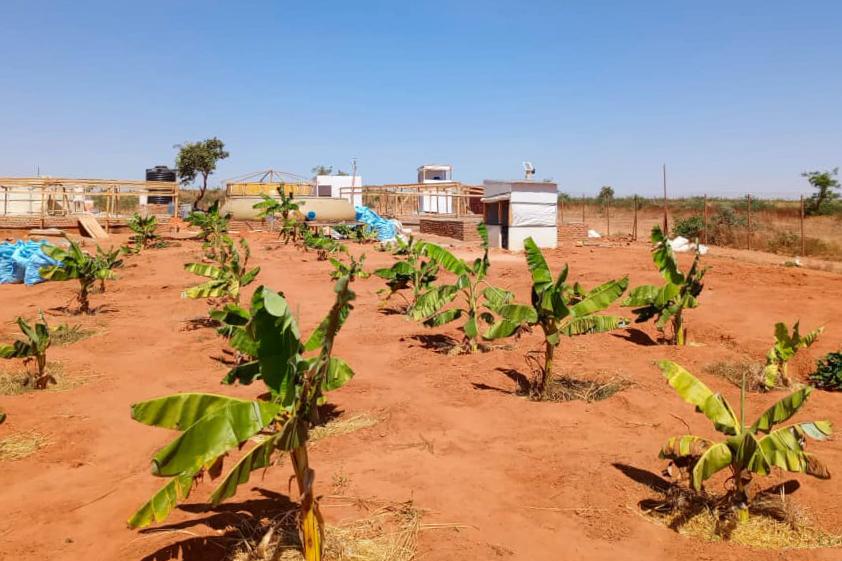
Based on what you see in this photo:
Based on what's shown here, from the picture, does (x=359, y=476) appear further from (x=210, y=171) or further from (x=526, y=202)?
(x=210, y=171)

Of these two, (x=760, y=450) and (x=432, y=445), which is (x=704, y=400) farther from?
(x=432, y=445)

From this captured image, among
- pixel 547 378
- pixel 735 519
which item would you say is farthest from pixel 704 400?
pixel 547 378

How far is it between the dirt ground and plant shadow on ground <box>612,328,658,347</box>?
51mm

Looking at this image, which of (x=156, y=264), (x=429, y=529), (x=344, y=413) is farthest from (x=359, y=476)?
(x=156, y=264)

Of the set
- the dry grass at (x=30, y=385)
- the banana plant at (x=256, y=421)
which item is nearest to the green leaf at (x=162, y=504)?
the banana plant at (x=256, y=421)

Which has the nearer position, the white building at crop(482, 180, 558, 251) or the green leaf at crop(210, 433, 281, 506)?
the green leaf at crop(210, 433, 281, 506)

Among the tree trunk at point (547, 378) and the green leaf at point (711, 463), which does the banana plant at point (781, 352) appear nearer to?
the tree trunk at point (547, 378)

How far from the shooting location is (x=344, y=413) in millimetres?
6113

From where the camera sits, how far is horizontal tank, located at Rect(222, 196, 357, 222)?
29.1 m

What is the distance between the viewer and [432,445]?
209 inches

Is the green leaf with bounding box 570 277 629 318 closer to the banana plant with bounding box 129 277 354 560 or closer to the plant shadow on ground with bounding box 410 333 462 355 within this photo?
the plant shadow on ground with bounding box 410 333 462 355

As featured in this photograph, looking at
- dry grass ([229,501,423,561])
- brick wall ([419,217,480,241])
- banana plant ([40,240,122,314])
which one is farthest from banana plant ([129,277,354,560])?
brick wall ([419,217,480,241])

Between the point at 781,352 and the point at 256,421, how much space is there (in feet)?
20.1

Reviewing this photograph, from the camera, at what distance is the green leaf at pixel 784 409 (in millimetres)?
3676
